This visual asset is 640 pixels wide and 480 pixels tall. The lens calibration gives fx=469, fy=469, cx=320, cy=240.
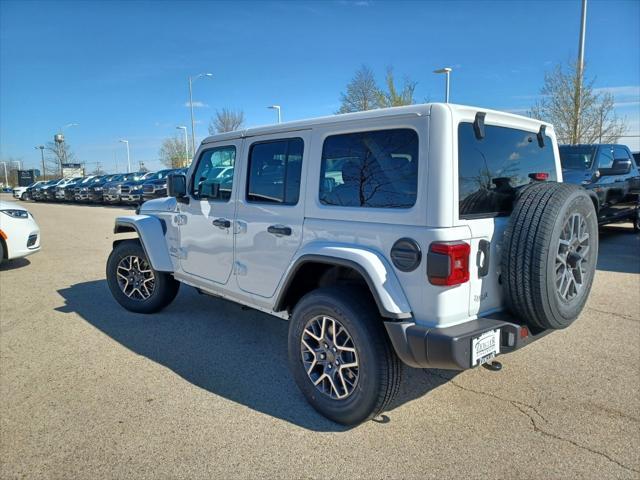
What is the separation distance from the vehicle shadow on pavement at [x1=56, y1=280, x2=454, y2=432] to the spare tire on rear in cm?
111

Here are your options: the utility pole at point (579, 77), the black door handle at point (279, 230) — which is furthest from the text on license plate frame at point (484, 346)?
the utility pole at point (579, 77)

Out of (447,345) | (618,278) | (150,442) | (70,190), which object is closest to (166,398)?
(150,442)

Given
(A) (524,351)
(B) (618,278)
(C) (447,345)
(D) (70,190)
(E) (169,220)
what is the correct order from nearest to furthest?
(C) (447,345)
(A) (524,351)
(E) (169,220)
(B) (618,278)
(D) (70,190)

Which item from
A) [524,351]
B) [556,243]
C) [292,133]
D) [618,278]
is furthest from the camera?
[618,278]

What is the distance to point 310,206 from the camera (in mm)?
3268

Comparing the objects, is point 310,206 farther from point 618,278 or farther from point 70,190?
point 70,190

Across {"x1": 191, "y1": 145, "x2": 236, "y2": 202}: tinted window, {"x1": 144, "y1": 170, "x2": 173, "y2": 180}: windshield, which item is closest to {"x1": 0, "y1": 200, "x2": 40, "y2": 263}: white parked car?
{"x1": 191, "y1": 145, "x2": 236, "y2": 202}: tinted window

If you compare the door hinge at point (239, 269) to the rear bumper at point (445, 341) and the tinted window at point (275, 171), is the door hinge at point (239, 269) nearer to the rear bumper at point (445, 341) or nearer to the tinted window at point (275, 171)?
the tinted window at point (275, 171)

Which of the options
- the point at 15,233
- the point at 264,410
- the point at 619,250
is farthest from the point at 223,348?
the point at 619,250

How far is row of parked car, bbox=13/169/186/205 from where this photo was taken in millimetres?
23297

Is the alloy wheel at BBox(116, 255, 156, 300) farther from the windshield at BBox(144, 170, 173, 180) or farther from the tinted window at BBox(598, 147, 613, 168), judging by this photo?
the windshield at BBox(144, 170, 173, 180)

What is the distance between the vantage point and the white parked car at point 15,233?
771cm

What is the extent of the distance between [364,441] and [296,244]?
1362mm

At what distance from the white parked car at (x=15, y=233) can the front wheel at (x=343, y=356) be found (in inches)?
261
